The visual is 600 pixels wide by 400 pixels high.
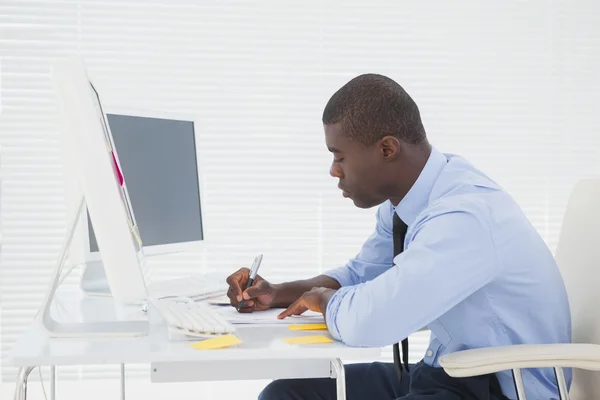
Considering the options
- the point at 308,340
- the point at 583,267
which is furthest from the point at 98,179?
the point at 583,267

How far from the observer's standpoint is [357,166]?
1560mm

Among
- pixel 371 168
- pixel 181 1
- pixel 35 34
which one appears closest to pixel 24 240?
pixel 35 34

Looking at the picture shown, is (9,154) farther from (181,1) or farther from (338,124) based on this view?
(338,124)

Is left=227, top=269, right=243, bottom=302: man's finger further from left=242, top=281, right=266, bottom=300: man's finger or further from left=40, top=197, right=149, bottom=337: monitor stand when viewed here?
left=40, top=197, right=149, bottom=337: monitor stand

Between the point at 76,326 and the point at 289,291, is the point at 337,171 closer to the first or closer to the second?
the point at 289,291

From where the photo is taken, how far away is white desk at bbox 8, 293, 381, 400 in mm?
1220

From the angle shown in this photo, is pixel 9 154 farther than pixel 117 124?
Yes

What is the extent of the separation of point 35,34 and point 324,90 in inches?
53.2

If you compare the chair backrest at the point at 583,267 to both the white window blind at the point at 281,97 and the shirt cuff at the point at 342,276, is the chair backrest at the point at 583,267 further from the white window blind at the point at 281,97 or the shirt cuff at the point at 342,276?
the white window blind at the point at 281,97

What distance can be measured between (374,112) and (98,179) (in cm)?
59

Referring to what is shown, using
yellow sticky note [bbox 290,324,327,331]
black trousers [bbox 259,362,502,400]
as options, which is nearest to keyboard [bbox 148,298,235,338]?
yellow sticky note [bbox 290,324,327,331]

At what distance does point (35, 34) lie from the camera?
3.36 m

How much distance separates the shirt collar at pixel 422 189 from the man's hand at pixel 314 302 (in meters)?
0.26

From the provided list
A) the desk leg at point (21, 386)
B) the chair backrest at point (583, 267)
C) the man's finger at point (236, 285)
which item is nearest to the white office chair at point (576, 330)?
the chair backrest at point (583, 267)
